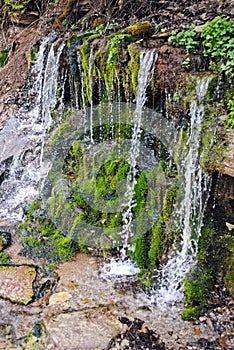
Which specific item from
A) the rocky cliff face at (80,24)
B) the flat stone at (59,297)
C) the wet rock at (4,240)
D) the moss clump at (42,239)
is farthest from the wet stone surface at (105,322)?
the rocky cliff face at (80,24)

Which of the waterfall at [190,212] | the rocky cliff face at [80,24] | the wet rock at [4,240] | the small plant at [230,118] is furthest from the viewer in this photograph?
the wet rock at [4,240]

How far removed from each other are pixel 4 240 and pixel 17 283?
3.37 ft

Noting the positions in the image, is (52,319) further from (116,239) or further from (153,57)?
(153,57)

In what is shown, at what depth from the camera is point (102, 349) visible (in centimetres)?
340

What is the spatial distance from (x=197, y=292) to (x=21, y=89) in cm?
661

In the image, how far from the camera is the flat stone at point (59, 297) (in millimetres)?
4059

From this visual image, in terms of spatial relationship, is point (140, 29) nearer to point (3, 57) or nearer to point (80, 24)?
point (80, 24)

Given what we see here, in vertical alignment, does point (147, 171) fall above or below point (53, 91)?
below

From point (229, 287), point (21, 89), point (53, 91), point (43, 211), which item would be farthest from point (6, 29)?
point (229, 287)

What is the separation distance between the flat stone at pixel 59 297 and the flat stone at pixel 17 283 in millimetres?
284

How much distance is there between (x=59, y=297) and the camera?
13.5 feet

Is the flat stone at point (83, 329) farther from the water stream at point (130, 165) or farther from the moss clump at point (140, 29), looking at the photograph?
the moss clump at point (140, 29)

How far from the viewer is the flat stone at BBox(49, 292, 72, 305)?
4.06 m

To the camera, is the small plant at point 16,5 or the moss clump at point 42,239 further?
the small plant at point 16,5
